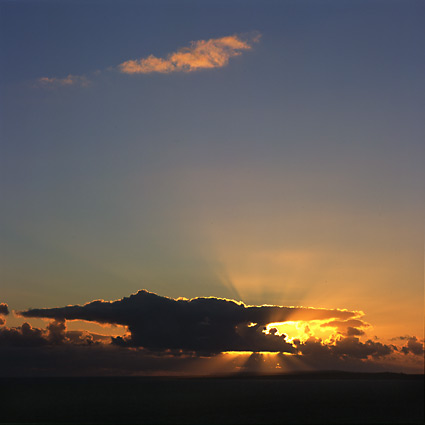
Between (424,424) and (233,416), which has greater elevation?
(424,424)

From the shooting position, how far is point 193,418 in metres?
131

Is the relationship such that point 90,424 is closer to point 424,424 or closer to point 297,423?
point 297,423

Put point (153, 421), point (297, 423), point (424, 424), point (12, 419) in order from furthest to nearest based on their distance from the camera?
point (12, 419) < point (153, 421) < point (297, 423) < point (424, 424)

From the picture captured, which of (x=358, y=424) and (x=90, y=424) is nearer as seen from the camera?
(x=358, y=424)

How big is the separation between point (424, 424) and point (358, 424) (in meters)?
14.2

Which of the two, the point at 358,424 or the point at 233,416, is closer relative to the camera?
the point at 358,424

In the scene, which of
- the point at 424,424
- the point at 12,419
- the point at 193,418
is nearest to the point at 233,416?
the point at 193,418

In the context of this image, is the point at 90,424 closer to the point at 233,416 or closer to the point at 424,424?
the point at 233,416

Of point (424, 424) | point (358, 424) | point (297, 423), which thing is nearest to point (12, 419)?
point (297, 423)

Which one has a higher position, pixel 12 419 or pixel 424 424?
pixel 424 424

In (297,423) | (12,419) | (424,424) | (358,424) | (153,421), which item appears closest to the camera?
(424,424)

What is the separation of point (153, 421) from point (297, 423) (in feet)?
119

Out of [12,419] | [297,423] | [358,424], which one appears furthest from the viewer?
[12,419]

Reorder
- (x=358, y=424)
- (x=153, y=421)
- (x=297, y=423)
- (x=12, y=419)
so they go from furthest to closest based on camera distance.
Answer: (x=12, y=419)
(x=153, y=421)
(x=297, y=423)
(x=358, y=424)
